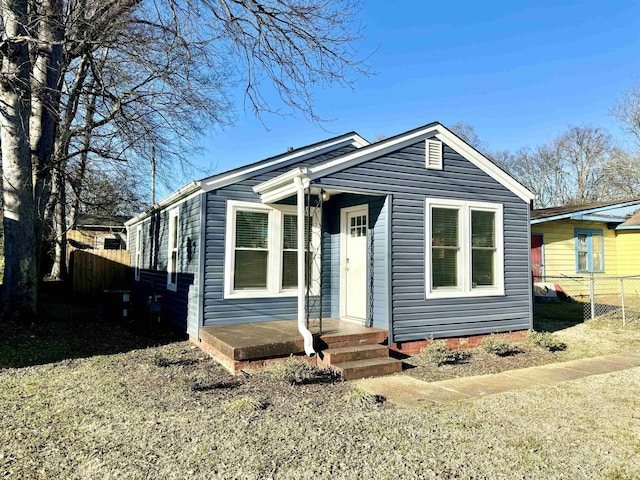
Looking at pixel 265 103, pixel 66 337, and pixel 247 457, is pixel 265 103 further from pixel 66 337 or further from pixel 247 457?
pixel 247 457

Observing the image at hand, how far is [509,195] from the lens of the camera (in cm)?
830

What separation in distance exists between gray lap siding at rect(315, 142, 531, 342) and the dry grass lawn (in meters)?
2.25

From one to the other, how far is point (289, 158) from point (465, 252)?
144 inches

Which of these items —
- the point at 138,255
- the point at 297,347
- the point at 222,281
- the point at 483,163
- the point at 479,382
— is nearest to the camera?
the point at 479,382

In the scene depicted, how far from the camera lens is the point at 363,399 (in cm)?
459

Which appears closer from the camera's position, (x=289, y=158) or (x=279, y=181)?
(x=279, y=181)

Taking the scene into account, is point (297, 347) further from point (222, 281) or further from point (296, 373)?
point (222, 281)

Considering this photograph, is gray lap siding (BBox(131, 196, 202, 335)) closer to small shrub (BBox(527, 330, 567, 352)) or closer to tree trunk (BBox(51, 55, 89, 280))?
tree trunk (BBox(51, 55, 89, 280))

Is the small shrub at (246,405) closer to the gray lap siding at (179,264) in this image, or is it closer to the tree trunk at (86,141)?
the gray lap siding at (179,264)

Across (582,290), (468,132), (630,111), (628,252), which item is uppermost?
(468,132)

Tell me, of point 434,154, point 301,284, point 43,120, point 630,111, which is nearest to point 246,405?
point 301,284

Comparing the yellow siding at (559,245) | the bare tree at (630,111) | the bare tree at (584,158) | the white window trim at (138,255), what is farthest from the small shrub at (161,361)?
the bare tree at (584,158)

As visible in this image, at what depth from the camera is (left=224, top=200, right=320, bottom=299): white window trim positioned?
7.26 m

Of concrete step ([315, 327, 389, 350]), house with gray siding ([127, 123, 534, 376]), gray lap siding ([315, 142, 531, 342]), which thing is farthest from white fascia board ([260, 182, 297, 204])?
concrete step ([315, 327, 389, 350])
